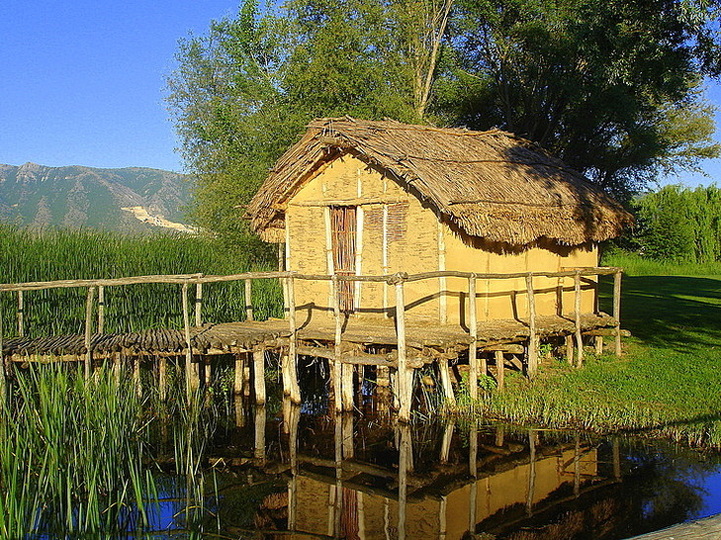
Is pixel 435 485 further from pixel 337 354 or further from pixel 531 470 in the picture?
pixel 337 354

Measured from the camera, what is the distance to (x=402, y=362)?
11.7 m

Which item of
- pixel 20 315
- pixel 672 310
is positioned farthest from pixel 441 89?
pixel 20 315

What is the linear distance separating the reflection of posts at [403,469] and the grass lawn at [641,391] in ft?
5.25

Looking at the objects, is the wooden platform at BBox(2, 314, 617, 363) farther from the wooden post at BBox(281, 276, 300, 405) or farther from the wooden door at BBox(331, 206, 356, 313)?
the wooden door at BBox(331, 206, 356, 313)

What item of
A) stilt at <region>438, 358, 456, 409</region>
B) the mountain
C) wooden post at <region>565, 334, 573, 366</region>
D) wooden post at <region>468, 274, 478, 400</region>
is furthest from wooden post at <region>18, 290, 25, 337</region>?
the mountain

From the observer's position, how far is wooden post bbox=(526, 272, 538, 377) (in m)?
13.4

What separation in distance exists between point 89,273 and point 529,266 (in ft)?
28.8

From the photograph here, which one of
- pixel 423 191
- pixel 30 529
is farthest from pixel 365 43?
pixel 30 529

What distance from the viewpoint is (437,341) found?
12.1 metres

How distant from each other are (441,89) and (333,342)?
16.8 meters

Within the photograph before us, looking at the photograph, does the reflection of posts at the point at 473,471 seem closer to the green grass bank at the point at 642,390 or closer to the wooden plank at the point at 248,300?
the green grass bank at the point at 642,390

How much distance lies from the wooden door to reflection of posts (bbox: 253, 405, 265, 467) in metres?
3.02

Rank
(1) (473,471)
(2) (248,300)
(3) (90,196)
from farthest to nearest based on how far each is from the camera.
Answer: (3) (90,196)
(2) (248,300)
(1) (473,471)

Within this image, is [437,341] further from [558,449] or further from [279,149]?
[279,149]
